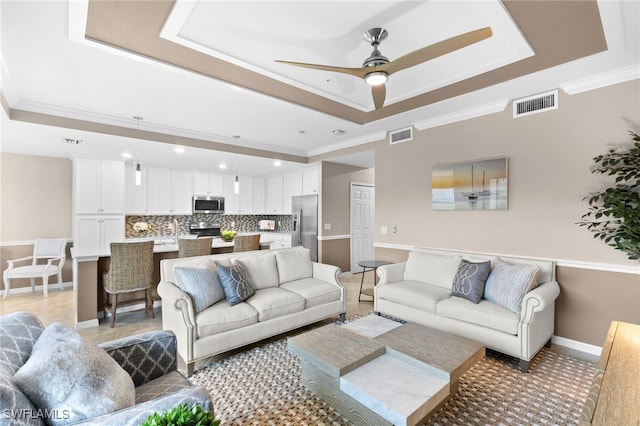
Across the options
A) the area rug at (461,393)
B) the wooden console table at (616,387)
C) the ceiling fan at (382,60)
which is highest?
the ceiling fan at (382,60)

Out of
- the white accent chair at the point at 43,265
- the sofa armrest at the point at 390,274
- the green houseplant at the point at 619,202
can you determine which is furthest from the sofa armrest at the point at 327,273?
the white accent chair at the point at 43,265

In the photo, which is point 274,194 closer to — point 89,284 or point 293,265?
point 293,265

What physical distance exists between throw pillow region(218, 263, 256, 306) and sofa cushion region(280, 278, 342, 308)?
557mm

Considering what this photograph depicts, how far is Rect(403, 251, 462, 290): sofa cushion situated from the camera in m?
3.49

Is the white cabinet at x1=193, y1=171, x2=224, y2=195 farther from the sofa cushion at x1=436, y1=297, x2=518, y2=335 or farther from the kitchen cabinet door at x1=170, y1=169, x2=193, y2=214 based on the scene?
the sofa cushion at x1=436, y1=297, x2=518, y2=335

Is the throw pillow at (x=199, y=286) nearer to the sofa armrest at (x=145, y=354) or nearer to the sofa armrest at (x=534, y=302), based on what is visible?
the sofa armrest at (x=145, y=354)

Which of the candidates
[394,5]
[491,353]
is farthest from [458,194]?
[394,5]

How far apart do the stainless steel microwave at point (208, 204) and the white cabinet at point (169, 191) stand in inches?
5.9

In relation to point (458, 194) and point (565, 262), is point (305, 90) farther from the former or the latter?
point (565, 262)

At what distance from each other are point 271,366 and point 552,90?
158 inches

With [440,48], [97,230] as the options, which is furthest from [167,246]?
[440,48]

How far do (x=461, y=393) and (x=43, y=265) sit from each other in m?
6.58

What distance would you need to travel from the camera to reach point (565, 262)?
3000 mm

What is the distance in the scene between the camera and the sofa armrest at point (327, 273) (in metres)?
3.64
